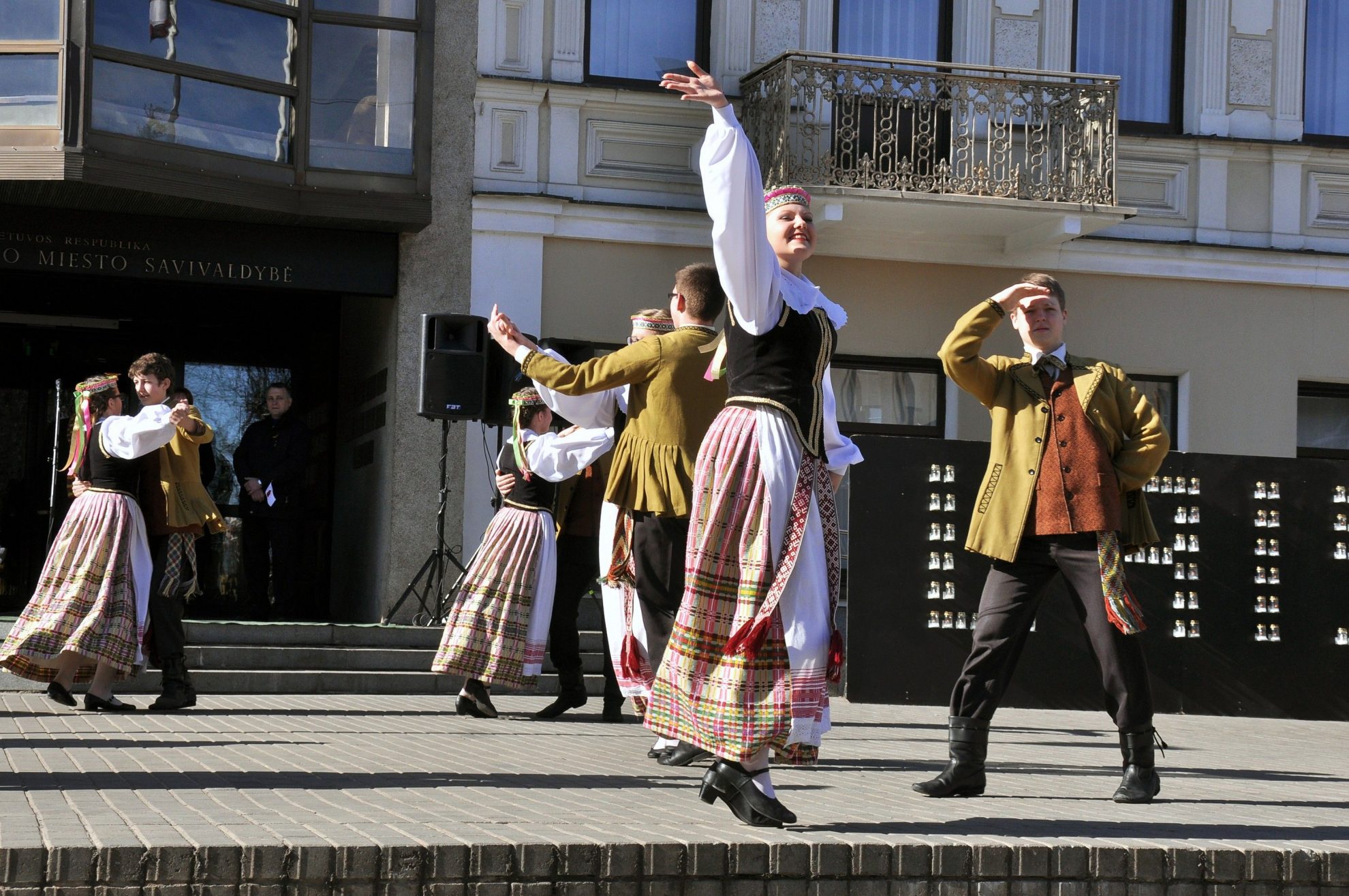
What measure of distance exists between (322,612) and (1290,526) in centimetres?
1070

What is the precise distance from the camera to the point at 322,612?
19.8 metres

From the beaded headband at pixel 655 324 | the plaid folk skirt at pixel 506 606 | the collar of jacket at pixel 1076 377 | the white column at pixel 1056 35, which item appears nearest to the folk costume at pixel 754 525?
the collar of jacket at pixel 1076 377

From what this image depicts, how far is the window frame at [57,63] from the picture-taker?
15.2m

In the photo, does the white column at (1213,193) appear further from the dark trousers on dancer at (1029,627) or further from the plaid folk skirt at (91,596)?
the dark trousers on dancer at (1029,627)

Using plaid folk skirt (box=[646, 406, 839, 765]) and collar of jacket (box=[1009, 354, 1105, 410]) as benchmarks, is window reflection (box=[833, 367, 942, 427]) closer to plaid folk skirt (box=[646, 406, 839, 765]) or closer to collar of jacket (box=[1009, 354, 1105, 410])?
collar of jacket (box=[1009, 354, 1105, 410])

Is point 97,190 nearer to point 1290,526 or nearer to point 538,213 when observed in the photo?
point 538,213

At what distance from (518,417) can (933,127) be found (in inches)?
315

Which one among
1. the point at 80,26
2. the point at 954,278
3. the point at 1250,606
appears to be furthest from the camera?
the point at 954,278

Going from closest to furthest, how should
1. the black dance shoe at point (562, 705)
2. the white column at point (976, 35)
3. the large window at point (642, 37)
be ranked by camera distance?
the black dance shoe at point (562, 705)
the large window at point (642, 37)
the white column at point (976, 35)

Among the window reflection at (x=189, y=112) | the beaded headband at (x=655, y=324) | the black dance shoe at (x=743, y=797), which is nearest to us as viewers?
the black dance shoe at (x=743, y=797)

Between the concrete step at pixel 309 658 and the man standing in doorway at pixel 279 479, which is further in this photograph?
the man standing in doorway at pixel 279 479

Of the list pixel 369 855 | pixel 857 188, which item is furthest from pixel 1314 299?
pixel 369 855

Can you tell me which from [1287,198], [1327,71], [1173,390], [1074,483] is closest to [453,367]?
[1173,390]

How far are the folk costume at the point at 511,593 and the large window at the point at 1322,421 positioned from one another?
10.8 metres
